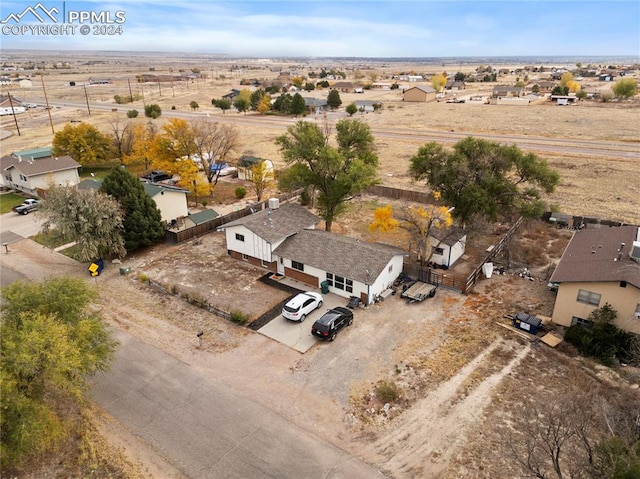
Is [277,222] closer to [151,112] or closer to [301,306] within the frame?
[301,306]

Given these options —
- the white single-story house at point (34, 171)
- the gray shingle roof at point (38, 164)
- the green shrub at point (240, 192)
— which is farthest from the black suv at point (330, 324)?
the gray shingle roof at point (38, 164)

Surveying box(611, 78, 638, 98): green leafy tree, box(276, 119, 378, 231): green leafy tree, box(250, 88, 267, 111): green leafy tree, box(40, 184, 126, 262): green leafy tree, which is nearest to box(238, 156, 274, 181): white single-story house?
box(276, 119, 378, 231): green leafy tree

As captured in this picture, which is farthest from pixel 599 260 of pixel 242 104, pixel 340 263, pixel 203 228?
pixel 242 104

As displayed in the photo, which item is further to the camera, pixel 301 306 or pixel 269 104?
pixel 269 104

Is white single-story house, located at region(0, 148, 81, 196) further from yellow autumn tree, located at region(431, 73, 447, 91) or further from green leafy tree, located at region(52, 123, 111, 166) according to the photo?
yellow autumn tree, located at region(431, 73, 447, 91)

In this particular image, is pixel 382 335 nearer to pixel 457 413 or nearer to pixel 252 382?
pixel 457 413

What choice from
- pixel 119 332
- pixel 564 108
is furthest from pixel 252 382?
pixel 564 108
